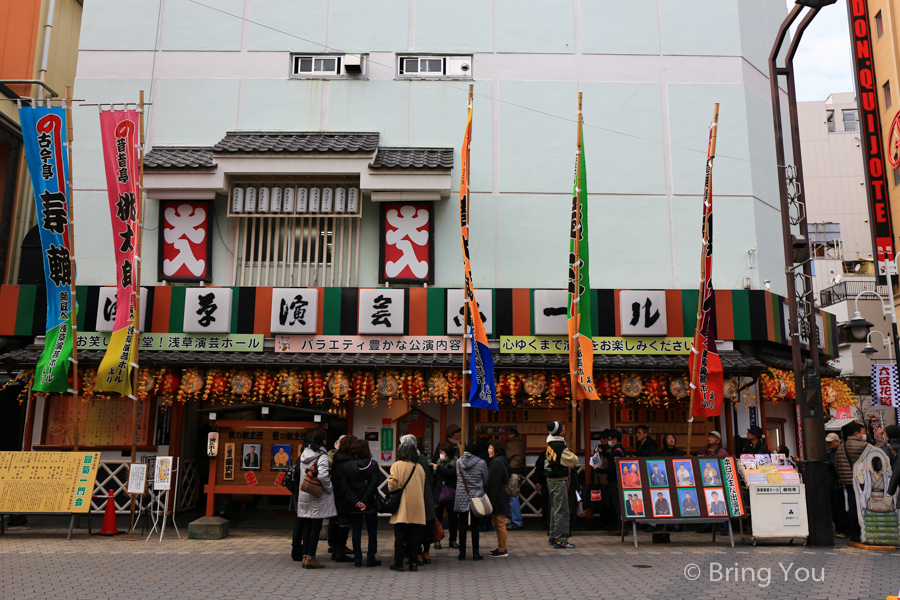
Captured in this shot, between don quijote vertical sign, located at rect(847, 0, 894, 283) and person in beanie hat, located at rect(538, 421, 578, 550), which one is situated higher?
don quijote vertical sign, located at rect(847, 0, 894, 283)

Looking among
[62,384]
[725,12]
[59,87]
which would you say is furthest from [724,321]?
[59,87]

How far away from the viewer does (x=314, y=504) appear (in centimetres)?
957

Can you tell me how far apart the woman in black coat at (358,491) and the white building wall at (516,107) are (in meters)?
6.04

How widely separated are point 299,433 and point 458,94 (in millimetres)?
8806

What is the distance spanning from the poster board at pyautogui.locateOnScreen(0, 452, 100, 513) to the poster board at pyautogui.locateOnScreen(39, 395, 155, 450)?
92.3 inches

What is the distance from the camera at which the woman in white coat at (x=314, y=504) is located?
31.1 feet

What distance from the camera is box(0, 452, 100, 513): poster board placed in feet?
38.6

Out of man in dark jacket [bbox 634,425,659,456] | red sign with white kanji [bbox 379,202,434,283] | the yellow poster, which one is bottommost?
Answer: man in dark jacket [bbox 634,425,659,456]

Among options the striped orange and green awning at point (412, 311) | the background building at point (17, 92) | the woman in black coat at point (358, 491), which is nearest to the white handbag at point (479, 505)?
the woman in black coat at point (358, 491)

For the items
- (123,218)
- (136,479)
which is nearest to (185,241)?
(123,218)

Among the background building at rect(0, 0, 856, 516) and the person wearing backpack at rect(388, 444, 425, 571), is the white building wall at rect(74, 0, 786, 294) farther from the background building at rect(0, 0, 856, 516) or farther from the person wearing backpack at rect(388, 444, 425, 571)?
the person wearing backpack at rect(388, 444, 425, 571)

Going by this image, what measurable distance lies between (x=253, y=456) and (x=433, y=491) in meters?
3.96

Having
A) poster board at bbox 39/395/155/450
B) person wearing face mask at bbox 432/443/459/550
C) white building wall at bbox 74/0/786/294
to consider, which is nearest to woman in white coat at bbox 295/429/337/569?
person wearing face mask at bbox 432/443/459/550

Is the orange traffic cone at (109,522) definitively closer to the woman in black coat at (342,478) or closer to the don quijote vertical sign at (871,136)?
the woman in black coat at (342,478)
